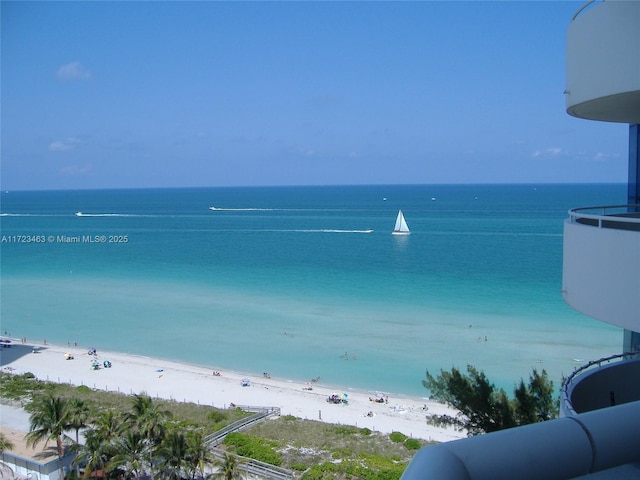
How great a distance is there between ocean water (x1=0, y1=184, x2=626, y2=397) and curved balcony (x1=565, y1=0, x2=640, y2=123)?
779 inches

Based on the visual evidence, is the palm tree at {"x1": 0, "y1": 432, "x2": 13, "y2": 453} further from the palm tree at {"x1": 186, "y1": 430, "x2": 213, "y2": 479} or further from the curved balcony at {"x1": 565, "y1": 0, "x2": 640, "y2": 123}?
the curved balcony at {"x1": 565, "y1": 0, "x2": 640, "y2": 123}

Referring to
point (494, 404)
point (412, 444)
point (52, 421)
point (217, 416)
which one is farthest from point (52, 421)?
point (494, 404)

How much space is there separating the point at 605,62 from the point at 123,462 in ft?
38.7

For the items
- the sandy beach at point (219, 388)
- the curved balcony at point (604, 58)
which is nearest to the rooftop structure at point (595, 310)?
the curved balcony at point (604, 58)

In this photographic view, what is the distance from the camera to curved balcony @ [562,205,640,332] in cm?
381

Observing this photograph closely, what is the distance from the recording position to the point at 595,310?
13.6 feet

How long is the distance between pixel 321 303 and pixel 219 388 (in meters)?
15.1

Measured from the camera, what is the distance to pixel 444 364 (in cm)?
2602

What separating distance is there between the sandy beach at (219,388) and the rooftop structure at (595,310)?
12699 mm

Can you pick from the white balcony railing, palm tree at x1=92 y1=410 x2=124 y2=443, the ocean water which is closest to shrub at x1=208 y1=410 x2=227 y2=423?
palm tree at x1=92 y1=410 x2=124 y2=443

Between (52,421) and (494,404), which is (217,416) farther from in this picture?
(494,404)

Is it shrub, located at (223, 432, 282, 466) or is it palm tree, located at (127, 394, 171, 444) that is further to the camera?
shrub, located at (223, 432, 282, 466)

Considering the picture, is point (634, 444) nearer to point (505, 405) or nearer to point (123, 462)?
point (505, 405)

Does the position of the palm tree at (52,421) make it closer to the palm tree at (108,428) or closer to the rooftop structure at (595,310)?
the palm tree at (108,428)
